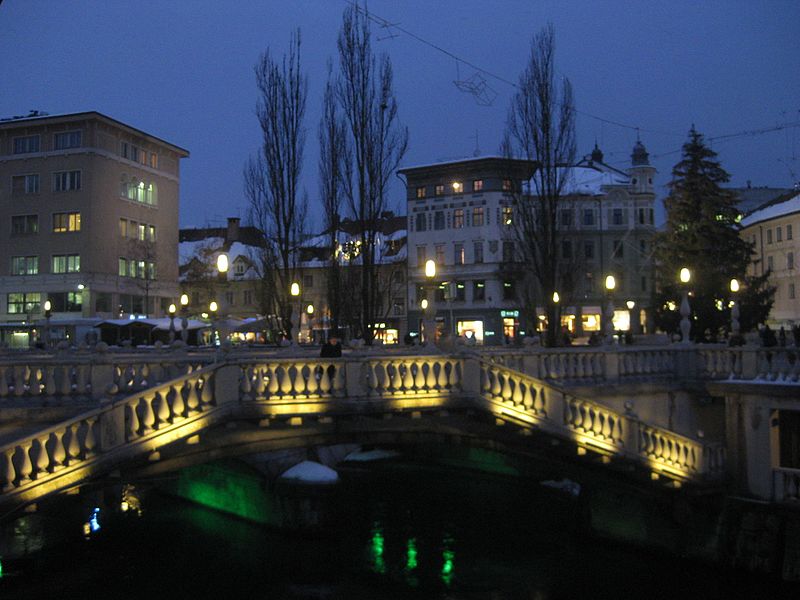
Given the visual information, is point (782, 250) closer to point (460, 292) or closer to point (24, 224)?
point (460, 292)

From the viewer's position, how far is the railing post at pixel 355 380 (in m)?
15.3

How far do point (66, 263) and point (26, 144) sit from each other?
9.15m

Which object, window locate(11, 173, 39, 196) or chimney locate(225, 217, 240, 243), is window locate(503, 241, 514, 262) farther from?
window locate(11, 173, 39, 196)

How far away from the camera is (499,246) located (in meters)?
68.7

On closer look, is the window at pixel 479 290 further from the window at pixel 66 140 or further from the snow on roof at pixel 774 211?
the window at pixel 66 140

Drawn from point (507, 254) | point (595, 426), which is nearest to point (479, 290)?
point (507, 254)

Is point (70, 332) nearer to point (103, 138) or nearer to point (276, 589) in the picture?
point (103, 138)

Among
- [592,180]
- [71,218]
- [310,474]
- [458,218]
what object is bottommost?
[310,474]

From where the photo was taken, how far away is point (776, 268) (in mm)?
67375

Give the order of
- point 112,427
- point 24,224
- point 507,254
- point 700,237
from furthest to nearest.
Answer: point 507,254, point 24,224, point 700,237, point 112,427

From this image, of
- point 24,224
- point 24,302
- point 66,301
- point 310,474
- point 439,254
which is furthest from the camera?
point 439,254

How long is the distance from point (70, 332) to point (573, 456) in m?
43.7

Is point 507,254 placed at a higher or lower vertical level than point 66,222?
lower

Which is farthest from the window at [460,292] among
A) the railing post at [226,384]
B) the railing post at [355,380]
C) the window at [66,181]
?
the railing post at [226,384]
